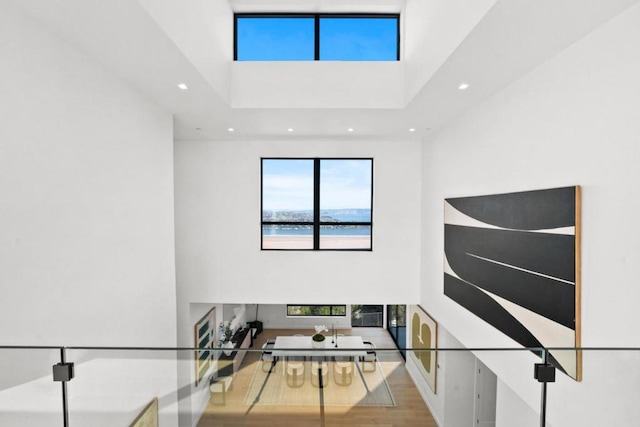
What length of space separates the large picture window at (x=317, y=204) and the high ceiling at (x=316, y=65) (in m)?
0.64

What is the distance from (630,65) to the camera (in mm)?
1699

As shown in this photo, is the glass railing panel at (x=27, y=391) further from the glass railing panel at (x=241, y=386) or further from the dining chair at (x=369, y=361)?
the dining chair at (x=369, y=361)

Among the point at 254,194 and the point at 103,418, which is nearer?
the point at 103,418

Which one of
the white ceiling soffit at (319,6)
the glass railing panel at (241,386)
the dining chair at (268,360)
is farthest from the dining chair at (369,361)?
the white ceiling soffit at (319,6)

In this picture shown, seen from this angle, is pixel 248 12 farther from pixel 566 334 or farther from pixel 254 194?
pixel 566 334

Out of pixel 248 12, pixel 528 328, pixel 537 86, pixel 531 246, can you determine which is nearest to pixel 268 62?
pixel 248 12

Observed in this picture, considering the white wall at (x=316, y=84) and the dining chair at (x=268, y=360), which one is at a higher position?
the white wall at (x=316, y=84)

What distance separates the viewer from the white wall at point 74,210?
1.64 meters

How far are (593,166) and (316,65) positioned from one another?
263 centimetres

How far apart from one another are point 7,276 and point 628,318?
3.54 m

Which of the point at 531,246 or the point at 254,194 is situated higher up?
the point at 254,194

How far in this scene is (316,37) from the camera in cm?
387

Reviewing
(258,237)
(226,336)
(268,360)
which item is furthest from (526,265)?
(226,336)

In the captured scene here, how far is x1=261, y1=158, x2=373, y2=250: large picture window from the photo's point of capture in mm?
5031
